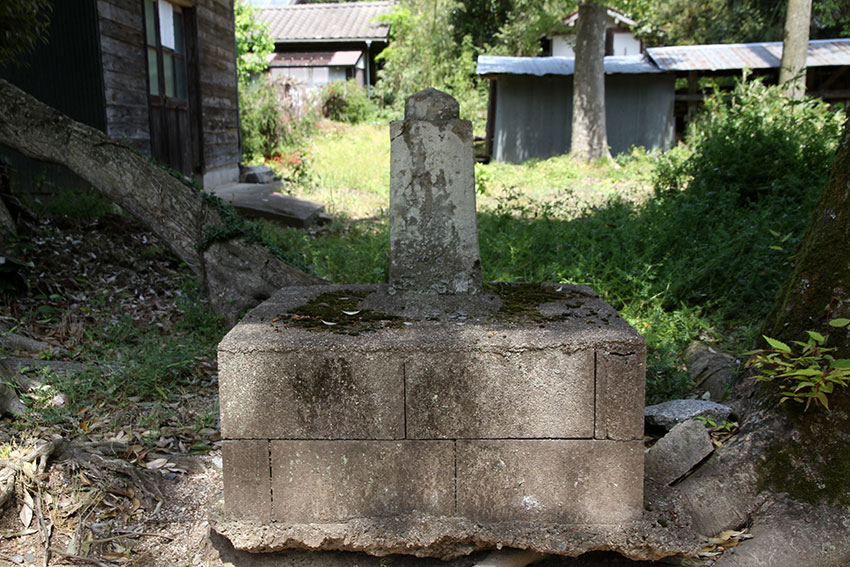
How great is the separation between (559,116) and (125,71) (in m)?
11.7

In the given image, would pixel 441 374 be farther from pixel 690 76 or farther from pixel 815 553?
pixel 690 76

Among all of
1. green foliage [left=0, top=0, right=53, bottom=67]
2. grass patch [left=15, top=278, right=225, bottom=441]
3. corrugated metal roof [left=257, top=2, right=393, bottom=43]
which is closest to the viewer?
grass patch [left=15, top=278, right=225, bottom=441]

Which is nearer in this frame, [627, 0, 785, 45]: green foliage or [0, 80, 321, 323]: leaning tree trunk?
[0, 80, 321, 323]: leaning tree trunk

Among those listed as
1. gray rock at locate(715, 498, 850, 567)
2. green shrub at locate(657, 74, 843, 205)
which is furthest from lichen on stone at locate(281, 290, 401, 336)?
green shrub at locate(657, 74, 843, 205)

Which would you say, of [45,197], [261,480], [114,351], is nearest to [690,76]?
[45,197]

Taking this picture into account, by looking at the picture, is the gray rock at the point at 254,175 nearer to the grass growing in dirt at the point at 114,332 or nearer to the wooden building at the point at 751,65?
the grass growing in dirt at the point at 114,332

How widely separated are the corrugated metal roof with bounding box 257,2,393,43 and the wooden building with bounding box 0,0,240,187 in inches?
594

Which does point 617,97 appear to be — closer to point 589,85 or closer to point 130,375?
point 589,85

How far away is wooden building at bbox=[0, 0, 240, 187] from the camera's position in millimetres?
7742

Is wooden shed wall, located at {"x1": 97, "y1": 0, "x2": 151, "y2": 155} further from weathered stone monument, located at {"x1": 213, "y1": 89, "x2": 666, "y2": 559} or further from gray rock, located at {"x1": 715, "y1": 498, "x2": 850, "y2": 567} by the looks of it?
gray rock, located at {"x1": 715, "y1": 498, "x2": 850, "y2": 567}

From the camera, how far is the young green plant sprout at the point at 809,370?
2.85 meters

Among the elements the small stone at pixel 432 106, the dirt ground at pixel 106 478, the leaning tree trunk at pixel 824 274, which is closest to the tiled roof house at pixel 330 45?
the dirt ground at pixel 106 478

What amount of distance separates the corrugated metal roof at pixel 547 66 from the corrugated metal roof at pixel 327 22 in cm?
1007

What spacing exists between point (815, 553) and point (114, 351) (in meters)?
4.43
